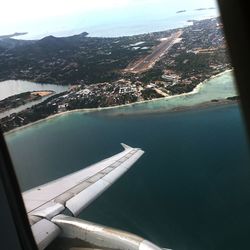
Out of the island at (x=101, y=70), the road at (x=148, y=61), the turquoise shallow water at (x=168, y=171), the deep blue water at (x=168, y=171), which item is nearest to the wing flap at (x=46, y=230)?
the island at (x=101, y=70)

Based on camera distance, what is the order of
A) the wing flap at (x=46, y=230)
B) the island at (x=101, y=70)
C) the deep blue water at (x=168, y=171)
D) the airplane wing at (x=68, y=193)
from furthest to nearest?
1. the deep blue water at (x=168, y=171)
2. the island at (x=101, y=70)
3. the airplane wing at (x=68, y=193)
4. the wing flap at (x=46, y=230)

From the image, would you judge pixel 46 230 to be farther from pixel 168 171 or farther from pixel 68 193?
pixel 168 171

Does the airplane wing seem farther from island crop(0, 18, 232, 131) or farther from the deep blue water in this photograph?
the deep blue water

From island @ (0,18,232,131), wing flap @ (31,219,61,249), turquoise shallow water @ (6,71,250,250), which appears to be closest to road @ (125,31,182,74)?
island @ (0,18,232,131)

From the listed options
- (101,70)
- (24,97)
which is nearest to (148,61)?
(24,97)

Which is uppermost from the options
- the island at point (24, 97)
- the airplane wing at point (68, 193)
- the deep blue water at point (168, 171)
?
the island at point (24, 97)

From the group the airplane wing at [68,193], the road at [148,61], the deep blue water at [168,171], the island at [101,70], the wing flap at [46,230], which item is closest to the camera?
the wing flap at [46,230]

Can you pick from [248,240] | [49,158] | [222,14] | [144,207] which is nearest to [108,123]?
[49,158]

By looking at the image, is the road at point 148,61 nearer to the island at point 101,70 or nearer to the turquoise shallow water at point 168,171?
the island at point 101,70
